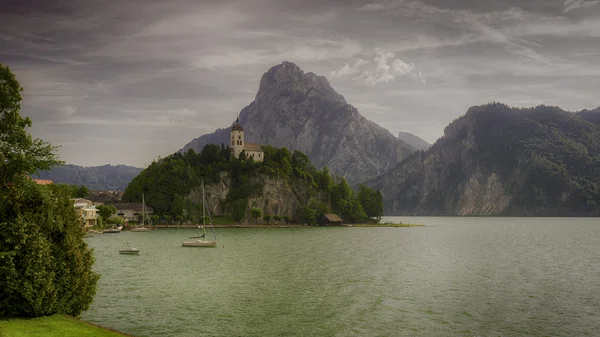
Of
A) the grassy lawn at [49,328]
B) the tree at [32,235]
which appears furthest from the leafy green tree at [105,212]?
the grassy lawn at [49,328]

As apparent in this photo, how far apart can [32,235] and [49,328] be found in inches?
199

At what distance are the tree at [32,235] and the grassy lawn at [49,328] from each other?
784 mm

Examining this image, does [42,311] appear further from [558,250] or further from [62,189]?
[558,250]

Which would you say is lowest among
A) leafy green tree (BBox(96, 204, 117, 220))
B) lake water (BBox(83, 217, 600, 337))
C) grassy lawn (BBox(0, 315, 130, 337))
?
lake water (BBox(83, 217, 600, 337))

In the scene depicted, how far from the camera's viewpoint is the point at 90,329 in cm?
2633

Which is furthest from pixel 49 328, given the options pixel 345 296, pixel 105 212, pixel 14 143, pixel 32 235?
pixel 105 212

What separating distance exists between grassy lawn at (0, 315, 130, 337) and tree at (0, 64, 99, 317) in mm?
784

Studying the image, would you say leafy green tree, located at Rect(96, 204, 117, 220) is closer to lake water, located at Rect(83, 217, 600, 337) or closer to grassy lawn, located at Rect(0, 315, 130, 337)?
lake water, located at Rect(83, 217, 600, 337)

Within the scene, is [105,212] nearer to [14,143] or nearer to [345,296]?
[345,296]

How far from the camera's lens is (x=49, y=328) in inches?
1005

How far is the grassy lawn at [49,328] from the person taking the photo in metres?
24.4

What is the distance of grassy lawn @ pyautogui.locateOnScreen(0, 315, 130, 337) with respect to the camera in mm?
24375

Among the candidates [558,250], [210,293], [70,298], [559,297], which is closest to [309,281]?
[210,293]

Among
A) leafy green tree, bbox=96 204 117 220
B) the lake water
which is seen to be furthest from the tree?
leafy green tree, bbox=96 204 117 220
